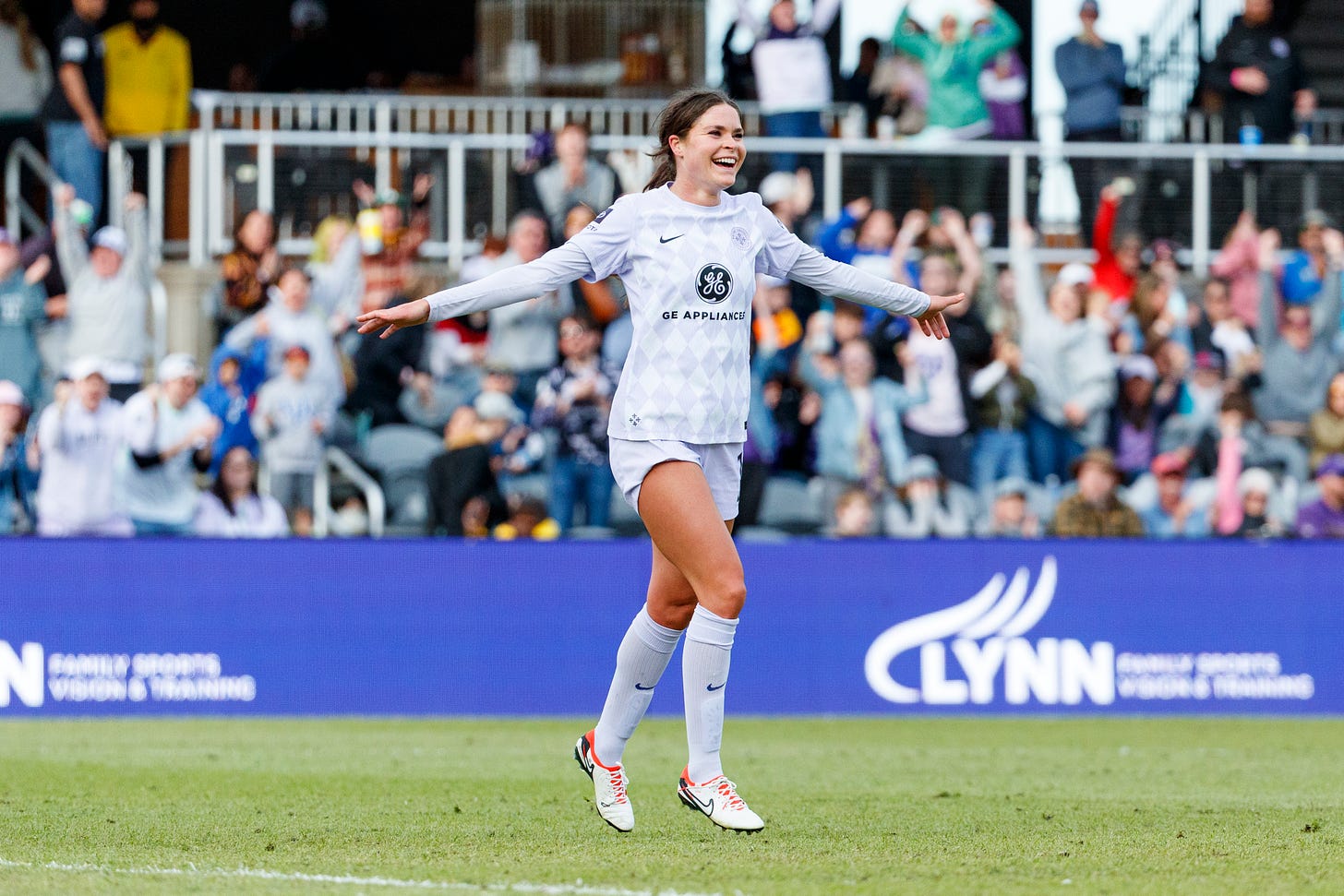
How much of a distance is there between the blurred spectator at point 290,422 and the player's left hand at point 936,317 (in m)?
8.05

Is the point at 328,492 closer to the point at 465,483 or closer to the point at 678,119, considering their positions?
the point at 465,483

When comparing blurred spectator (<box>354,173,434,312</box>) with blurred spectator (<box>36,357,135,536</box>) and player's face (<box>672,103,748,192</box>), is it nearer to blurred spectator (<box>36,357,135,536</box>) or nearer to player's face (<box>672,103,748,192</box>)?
blurred spectator (<box>36,357,135,536</box>)

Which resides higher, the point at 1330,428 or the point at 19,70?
the point at 19,70

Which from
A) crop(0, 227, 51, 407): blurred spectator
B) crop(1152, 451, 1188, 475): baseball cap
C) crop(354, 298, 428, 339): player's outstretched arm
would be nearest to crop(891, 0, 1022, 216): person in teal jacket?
crop(1152, 451, 1188, 475): baseball cap

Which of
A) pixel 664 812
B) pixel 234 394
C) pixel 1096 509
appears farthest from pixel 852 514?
pixel 664 812

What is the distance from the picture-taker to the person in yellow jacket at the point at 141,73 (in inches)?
665

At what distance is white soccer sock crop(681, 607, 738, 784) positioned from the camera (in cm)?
701

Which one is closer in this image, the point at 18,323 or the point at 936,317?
the point at 936,317

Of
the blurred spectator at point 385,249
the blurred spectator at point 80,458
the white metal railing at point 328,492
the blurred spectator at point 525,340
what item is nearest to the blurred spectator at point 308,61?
the blurred spectator at point 385,249

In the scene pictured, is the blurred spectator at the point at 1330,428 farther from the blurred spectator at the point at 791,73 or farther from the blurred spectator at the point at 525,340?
the blurred spectator at the point at 525,340

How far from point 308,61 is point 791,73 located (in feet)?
15.2

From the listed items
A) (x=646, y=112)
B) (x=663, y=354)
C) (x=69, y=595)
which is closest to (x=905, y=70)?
(x=646, y=112)

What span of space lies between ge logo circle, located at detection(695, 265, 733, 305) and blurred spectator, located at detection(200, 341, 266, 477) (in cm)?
828

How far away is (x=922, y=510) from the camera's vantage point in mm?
15320
